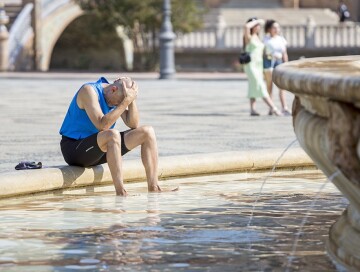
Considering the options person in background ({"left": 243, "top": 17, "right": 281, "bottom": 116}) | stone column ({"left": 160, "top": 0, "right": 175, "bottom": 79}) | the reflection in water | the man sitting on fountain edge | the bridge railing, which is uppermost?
the man sitting on fountain edge

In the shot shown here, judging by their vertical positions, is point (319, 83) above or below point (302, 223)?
above

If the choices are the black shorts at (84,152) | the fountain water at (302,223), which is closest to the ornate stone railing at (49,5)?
the black shorts at (84,152)

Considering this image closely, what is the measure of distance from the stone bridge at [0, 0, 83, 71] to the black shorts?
31350mm

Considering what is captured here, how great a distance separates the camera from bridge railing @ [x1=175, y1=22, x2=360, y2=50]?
43.8 meters

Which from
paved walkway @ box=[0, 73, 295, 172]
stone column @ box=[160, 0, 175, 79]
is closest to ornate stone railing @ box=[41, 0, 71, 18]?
stone column @ box=[160, 0, 175, 79]

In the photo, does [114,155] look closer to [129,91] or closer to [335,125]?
[129,91]

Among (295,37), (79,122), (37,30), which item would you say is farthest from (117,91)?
(295,37)

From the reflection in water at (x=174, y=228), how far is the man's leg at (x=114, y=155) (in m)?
0.12

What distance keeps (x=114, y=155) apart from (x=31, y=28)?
34825mm

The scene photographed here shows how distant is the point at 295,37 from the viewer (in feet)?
145

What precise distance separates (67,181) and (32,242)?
202 cm

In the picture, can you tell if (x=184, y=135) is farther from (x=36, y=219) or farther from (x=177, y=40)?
(x=177, y=40)

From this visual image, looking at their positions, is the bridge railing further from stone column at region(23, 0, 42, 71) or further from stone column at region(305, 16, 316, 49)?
stone column at region(23, 0, 42, 71)

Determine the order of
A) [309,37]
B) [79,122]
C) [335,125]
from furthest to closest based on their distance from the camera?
[309,37] < [79,122] < [335,125]
